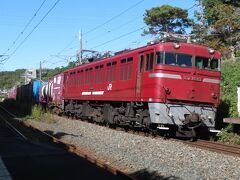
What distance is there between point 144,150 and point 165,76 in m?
4.19

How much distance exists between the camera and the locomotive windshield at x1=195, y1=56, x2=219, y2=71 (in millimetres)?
18828

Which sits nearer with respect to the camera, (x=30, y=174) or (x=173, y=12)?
(x=30, y=174)

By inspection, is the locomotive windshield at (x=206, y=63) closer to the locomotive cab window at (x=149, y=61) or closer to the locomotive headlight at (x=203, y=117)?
the locomotive cab window at (x=149, y=61)

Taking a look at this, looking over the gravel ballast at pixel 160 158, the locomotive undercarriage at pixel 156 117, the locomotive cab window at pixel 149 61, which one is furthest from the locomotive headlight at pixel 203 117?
the locomotive cab window at pixel 149 61

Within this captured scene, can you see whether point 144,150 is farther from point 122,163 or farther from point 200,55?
point 200,55

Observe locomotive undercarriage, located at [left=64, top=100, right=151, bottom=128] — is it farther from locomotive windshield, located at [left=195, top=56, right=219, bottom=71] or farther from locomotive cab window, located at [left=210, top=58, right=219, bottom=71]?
locomotive cab window, located at [left=210, top=58, right=219, bottom=71]

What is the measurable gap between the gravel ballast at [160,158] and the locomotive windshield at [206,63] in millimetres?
3298

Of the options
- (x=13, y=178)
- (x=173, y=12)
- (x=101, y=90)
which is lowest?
(x=13, y=178)

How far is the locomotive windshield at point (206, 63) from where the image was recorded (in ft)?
61.8

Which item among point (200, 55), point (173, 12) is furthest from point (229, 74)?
point (173, 12)

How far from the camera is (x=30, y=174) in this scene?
10.3 meters

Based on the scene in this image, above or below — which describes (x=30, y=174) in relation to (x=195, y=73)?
below

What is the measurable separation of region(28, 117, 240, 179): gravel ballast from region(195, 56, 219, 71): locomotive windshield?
3.30 meters

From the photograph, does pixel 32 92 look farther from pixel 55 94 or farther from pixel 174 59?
pixel 174 59
